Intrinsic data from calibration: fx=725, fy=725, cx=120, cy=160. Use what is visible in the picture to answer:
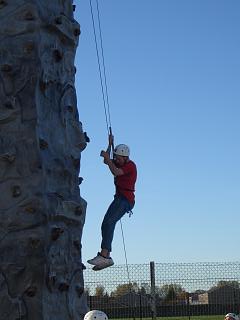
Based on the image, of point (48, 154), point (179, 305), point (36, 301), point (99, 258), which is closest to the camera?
point (36, 301)

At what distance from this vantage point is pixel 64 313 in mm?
5512

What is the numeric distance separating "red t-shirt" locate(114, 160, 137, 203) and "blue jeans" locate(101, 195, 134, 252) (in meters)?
0.08

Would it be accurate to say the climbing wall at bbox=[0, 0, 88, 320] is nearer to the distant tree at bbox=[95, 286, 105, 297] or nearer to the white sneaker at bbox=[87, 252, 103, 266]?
the white sneaker at bbox=[87, 252, 103, 266]

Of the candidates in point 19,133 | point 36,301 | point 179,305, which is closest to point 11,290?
point 36,301

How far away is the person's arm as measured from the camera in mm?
8758

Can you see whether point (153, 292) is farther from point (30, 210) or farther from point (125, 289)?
point (30, 210)

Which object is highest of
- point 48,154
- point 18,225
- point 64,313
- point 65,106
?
point 65,106

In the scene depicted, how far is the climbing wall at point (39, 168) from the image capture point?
5.34 metres

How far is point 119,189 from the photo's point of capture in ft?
29.9

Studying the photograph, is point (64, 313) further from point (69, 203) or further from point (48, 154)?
point (48, 154)

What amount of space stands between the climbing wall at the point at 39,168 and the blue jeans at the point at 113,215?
295 cm

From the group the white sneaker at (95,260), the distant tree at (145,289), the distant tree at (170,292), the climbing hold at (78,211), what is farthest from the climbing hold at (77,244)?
the distant tree at (170,292)

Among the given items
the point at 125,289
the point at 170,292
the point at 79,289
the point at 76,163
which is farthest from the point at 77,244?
the point at 170,292

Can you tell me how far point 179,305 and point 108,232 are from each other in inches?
519
